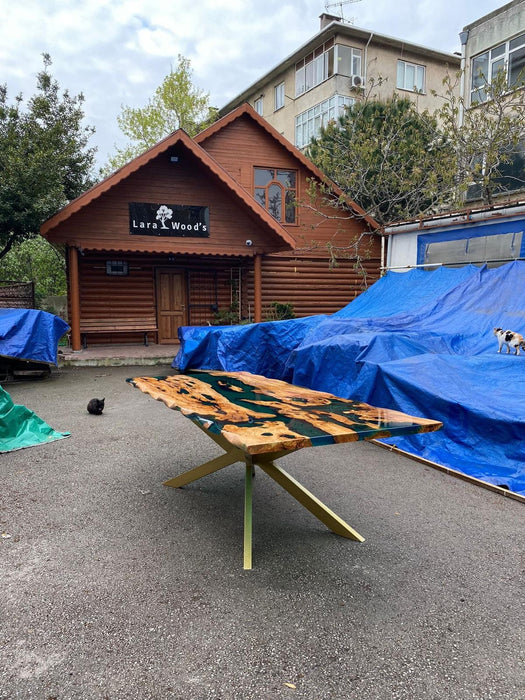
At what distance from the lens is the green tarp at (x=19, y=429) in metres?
5.28

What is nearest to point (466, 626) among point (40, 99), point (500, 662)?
point (500, 662)

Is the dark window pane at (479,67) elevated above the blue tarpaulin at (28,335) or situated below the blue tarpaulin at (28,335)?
above

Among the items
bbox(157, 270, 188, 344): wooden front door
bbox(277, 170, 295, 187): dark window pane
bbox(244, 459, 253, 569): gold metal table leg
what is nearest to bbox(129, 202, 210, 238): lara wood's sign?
bbox(157, 270, 188, 344): wooden front door

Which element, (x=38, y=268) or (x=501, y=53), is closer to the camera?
(x=501, y=53)

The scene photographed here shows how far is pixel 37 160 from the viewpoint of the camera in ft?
41.5

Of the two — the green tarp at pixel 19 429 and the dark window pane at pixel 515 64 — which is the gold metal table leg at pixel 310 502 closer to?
the green tarp at pixel 19 429

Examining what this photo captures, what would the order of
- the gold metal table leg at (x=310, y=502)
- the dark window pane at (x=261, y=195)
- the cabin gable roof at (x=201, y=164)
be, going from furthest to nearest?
the dark window pane at (x=261, y=195) → the cabin gable roof at (x=201, y=164) → the gold metal table leg at (x=310, y=502)

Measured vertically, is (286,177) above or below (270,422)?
above

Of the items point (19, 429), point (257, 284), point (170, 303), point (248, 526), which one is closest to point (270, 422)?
point (248, 526)

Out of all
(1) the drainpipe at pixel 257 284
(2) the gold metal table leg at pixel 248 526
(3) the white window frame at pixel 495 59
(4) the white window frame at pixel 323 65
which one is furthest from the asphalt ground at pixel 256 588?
(4) the white window frame at pixel 323 65

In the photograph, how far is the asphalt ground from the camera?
2046 mm

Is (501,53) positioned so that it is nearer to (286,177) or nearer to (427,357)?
(286,177)

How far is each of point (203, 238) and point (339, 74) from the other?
16671mm

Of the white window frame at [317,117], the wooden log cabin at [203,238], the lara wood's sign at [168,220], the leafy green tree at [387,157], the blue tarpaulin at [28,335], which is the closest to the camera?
the blue tarpaulin at [28,335]
